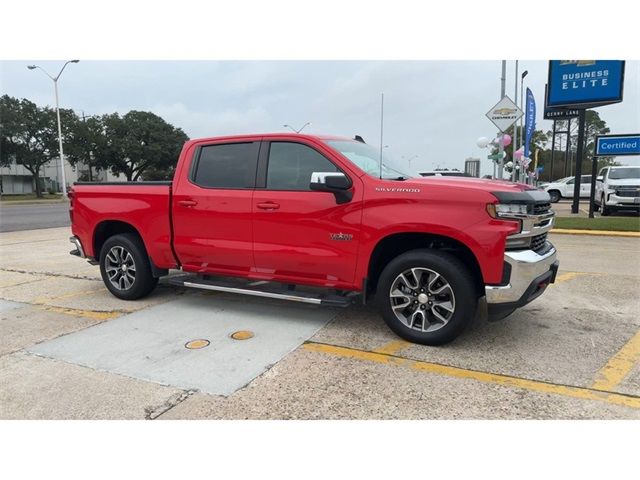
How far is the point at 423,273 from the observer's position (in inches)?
167

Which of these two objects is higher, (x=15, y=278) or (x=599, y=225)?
(x=599, y=225)

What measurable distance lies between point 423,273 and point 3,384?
137 inches

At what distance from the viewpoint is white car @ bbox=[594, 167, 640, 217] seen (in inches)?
645

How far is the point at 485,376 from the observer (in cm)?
368

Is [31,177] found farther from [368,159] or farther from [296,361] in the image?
[296,361]

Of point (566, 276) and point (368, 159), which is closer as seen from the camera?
point (368, 159)

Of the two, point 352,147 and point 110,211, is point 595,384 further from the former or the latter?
point 110,211

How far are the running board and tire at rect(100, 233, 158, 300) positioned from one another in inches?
15.3

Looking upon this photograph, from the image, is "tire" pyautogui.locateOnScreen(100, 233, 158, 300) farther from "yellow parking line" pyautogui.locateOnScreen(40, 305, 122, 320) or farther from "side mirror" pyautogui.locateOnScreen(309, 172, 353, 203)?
"side mirror" pyautogui.locateOnScreen(309, 172, 353, 203)

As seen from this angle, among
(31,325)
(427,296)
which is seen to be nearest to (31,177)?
(31,325)

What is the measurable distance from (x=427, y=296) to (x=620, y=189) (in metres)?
15.7

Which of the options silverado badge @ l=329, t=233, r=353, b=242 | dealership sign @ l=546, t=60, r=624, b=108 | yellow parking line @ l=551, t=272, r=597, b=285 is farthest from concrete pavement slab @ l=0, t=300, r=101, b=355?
dealership sign @ l=546, t=60, r=624, b=108

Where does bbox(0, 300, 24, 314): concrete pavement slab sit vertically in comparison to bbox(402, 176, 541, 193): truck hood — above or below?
below

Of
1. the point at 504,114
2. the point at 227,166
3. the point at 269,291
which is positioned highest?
the point at 504,114
